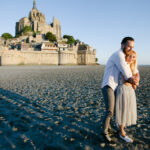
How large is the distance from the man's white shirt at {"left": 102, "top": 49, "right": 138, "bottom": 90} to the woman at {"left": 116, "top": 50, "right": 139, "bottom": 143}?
0.14 m

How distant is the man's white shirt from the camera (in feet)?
11.2

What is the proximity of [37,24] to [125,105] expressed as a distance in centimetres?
11766

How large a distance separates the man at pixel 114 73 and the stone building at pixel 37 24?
112 meters

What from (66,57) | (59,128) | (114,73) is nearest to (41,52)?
(66,57)

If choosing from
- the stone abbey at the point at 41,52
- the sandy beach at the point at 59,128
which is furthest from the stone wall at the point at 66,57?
the sandy beach at the point at 59,128

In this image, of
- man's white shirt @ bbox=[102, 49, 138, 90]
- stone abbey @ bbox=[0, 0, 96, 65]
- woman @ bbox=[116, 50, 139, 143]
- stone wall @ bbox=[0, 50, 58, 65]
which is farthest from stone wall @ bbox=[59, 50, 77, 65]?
woman @ bbox=[116, 50, 139, 143]

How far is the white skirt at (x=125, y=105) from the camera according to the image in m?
3.54

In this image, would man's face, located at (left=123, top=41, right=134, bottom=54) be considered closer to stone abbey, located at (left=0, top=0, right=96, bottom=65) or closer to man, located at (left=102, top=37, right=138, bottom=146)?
man, located at (left=102, top=37, right=138, bottom=146)

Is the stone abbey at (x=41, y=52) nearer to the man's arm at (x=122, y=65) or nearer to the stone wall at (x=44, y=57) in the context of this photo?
the stone wall at (x=44, y=57)

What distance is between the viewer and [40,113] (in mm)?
5719

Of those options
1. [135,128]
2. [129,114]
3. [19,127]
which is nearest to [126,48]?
[129,114]

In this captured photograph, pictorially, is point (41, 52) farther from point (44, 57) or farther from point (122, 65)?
point (122, 65)

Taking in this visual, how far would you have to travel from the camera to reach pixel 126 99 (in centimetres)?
354

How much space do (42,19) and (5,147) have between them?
123796 millimetres
